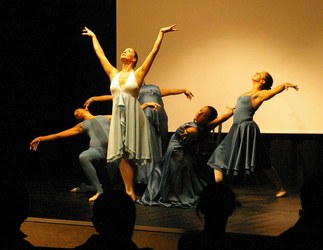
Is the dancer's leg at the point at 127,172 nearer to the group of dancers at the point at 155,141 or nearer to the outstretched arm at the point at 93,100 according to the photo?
the group of dancers at the point at 155,141

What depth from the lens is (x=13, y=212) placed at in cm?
222

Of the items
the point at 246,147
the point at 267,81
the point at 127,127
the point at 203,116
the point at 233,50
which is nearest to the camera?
the point at 127,127

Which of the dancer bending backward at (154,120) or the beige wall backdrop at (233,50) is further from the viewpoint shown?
the beige wall backdrop at (233,50)

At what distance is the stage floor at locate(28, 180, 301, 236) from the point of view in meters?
4.45

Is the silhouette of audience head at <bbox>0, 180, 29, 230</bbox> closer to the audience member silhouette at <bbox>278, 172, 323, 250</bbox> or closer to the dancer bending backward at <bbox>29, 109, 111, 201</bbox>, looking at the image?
the audience member silhouette at <bbox>278, 172, 323, 250</bbox>

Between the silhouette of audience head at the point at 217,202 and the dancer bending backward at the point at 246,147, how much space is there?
3.62 m

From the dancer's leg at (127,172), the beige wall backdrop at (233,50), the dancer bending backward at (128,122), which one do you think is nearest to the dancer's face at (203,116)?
the dancer bending backward at (128,122)

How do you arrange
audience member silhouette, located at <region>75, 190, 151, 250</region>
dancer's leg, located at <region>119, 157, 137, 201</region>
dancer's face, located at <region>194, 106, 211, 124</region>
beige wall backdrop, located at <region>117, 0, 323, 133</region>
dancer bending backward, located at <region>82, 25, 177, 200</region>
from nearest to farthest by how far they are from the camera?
audience member silhouette, located at <region>75, 190, 151, 250</region> < dancer bending backward, located at <region>82, 25, 177, 200</region> < dancer's leg, located at <region>119, 157, 137, 201</region> < dancer's face, located at <region>194, 106, 211, 124</region> < beige wall backdrop, located at <region>117, 0, 323, 133</region>

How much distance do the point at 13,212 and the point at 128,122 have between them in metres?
3.15

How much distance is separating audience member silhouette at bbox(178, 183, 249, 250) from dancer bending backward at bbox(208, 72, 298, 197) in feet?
11.9

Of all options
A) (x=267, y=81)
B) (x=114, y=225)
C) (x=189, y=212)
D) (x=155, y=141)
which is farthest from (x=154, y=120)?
(x=114, y=225)

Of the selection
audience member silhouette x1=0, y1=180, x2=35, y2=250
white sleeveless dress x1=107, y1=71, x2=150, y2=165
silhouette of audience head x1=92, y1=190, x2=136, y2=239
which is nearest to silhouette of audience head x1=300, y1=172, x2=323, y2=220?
silhouette of audience head x1=92, y1=190, x2=136, y2=239

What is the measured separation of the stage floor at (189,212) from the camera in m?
4.45

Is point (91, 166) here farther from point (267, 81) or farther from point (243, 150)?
point (267, 81)
